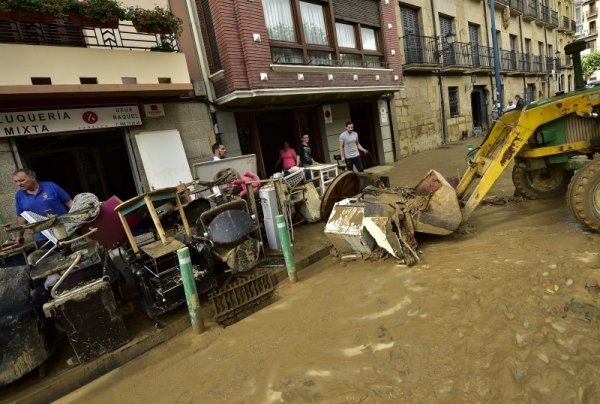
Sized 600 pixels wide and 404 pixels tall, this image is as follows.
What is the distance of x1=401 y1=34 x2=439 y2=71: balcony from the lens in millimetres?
14422

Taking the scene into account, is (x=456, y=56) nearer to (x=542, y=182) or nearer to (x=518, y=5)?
(x=518, y=5)

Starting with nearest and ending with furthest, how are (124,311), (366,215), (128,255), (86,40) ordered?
(128,255) < (124,311) < (366,215) < (86,40)

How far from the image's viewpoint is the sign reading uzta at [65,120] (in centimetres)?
584

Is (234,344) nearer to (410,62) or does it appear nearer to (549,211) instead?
(549,211)

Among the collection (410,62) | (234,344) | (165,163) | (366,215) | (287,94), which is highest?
(410,62)

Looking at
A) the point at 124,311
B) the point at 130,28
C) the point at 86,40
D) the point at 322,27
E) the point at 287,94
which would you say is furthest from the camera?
the point at 322,27

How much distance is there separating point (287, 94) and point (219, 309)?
6.42m

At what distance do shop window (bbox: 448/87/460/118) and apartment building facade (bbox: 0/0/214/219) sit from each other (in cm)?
1348

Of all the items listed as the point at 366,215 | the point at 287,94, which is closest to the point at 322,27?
the point at 287,94

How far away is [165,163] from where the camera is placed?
7.63m

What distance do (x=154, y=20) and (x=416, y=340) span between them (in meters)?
7.17

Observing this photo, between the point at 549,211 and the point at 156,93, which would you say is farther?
the point at 156,93

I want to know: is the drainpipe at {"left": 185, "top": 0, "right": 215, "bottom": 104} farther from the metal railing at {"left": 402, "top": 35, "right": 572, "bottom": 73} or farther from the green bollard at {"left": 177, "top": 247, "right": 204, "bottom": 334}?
the metal railing at {"left": 402, "top": 35, "right": 572, "bottom": 73}

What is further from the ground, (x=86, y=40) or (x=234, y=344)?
(x=86, y=40)
